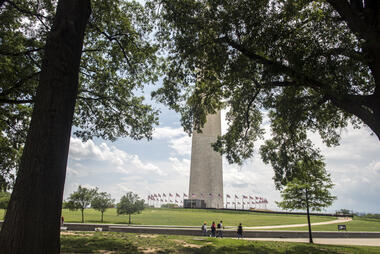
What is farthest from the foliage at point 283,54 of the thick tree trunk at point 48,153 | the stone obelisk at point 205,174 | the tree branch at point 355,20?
the stone obelisk at point 205,174

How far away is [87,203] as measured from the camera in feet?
116

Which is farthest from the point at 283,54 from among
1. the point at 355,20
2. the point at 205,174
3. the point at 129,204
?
the point at 205,174

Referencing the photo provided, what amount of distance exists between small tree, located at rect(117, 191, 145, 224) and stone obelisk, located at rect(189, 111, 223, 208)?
21496mm

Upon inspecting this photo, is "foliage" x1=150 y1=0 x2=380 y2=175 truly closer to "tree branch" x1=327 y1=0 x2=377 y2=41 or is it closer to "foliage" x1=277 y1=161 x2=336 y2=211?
"tree branch" x1=327 y1=0 x2=377 y2=41

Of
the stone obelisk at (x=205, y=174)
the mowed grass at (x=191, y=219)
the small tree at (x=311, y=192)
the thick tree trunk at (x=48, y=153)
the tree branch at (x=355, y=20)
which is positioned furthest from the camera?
the stone obelisk at (x=205, y=174)

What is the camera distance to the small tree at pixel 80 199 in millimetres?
34531

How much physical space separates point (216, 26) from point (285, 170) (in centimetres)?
903

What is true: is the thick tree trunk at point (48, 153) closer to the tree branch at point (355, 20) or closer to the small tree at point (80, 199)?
the tree branch at point (355, 20)

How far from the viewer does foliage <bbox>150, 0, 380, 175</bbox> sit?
359 inches

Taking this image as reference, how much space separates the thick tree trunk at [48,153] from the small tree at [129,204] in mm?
31774

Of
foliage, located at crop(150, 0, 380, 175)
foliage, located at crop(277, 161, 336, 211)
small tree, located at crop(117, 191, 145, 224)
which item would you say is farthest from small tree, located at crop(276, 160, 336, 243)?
small tree, located at crop(117, 191, 145, 224)

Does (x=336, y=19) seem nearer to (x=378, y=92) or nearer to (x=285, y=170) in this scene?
(x=378, y=92)

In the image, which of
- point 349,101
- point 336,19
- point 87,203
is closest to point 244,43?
point 336,19

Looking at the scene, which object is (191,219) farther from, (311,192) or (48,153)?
(48,153)
